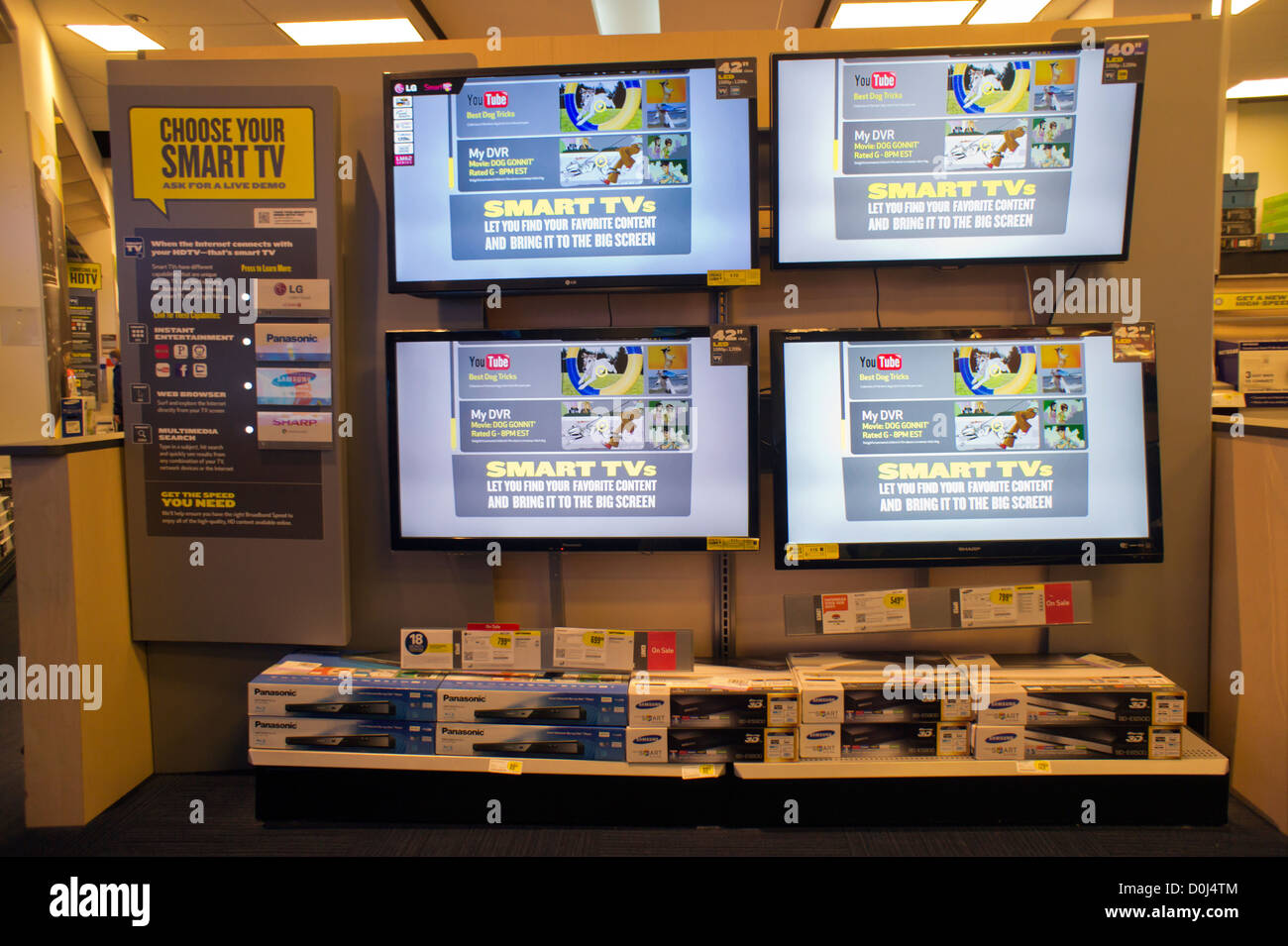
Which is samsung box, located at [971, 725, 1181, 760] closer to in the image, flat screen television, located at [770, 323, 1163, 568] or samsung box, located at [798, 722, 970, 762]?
samsung box, located at [798, 722, 970, 762]

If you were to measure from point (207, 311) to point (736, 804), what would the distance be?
215 centimetres

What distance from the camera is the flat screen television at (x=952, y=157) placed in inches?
77.7

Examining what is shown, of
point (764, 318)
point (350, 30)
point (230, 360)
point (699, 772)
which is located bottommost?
point (699, 772)

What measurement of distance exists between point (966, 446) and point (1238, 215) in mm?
2587

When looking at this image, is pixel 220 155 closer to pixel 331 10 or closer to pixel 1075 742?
pixel 1075 742

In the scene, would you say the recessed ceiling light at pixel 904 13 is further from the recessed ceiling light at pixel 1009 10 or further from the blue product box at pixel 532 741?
the blue product box at pixel 532 741

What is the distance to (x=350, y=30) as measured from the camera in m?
5.48

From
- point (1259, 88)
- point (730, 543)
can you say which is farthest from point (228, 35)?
point (1259, 88)

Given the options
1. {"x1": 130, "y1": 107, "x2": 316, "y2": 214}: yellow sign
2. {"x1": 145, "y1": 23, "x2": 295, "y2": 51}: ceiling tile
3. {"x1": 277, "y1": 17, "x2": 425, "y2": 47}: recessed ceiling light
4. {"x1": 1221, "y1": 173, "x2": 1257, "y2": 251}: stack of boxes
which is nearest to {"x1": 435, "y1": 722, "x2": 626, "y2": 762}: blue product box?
{"x1": 130, "y1": 107, "x2": 316, "y2": 214}: yellow sign

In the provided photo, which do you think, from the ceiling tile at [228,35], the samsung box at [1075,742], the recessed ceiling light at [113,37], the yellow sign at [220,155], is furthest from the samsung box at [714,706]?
the recessed ceiling light at [113,37]

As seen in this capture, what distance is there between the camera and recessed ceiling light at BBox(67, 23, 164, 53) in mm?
5648

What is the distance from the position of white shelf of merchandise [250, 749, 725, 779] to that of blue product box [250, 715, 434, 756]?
17 mm

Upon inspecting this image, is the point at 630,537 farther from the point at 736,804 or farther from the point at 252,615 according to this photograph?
the point at 252,615

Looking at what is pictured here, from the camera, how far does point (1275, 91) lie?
6.82m
